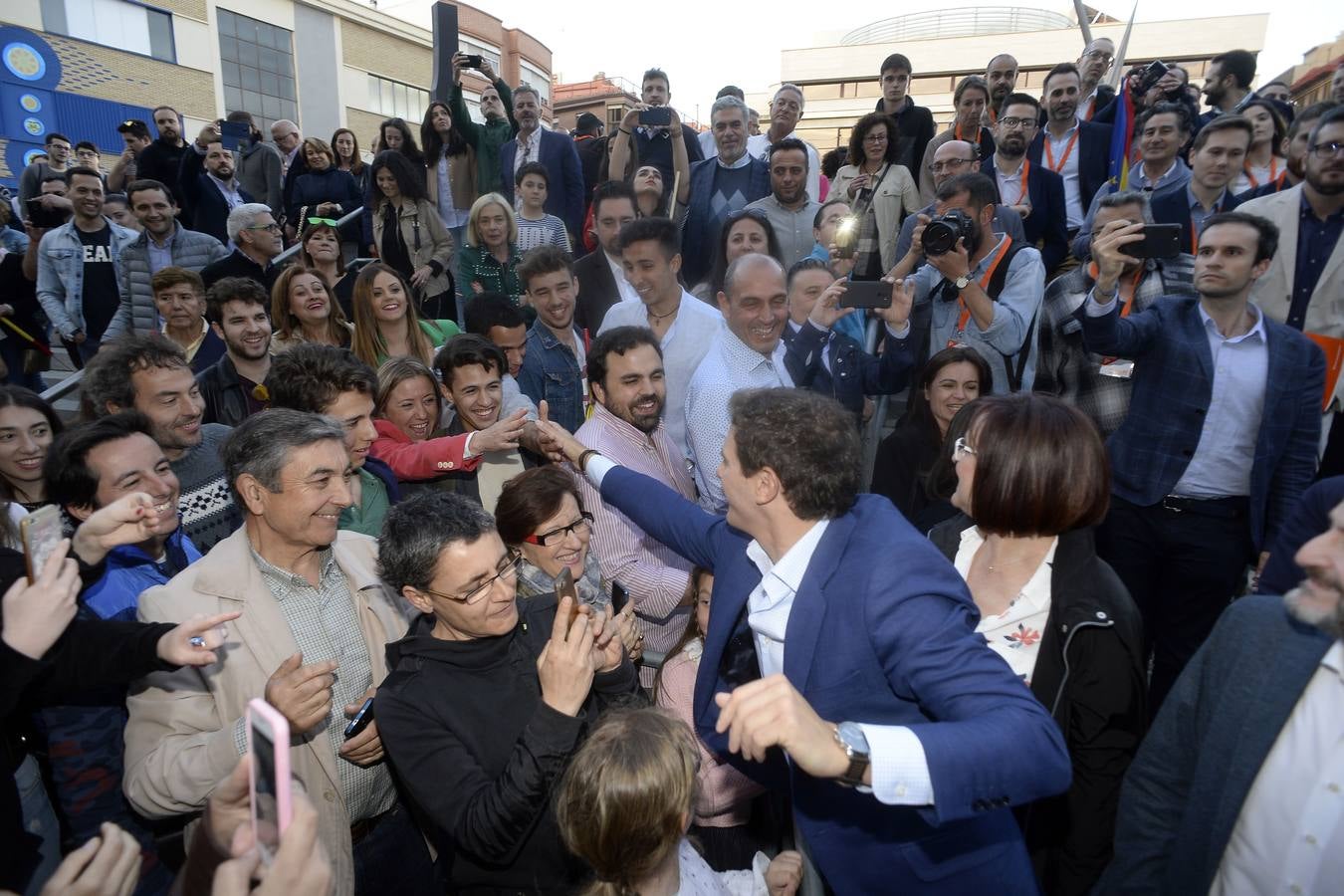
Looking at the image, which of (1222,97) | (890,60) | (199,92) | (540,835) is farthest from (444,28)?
(199,92)

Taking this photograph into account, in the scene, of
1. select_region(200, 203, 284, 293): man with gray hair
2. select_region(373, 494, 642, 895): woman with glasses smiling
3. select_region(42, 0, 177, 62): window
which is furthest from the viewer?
select_region(42, 0, 177, 62): window

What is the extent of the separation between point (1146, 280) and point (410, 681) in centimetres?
387

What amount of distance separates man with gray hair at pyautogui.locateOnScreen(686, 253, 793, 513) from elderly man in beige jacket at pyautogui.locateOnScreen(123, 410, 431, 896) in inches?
56.6

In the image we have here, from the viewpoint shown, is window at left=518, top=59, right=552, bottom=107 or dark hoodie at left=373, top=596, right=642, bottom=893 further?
window at left=518, top=59, right=552, bottom=107

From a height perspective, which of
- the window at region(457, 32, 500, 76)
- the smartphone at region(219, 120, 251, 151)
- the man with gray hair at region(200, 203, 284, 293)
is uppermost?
the window at region(457, 32, 500, 76)

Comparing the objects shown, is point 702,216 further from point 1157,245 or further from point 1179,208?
point 1157,245

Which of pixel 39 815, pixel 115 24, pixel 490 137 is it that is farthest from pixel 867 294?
pixel 115 24

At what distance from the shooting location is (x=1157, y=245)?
9.88ft

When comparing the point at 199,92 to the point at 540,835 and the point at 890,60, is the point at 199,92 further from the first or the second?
the point at 540,835

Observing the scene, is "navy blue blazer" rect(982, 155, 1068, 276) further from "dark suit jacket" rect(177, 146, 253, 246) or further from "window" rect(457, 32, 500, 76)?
"window" rect(457, 32, 500, 76)

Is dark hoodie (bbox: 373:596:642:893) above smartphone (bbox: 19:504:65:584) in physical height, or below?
below

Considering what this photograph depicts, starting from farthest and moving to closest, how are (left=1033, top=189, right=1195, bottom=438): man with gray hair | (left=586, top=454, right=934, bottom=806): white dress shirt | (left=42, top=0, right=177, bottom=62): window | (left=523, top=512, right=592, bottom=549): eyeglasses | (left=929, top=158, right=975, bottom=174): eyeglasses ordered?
(left=42, top=0, right=177, bottom=62): window
(left=929, top=158, right=975, bottom=174): eyeglasses
(left=1033, top=189, right=1195, bottom=438): man with gray hair
(left=523, top=512, right=592, bottom=549): eyeglasses
(left=586, top=454, right=934, bottom=806): white dress shirt

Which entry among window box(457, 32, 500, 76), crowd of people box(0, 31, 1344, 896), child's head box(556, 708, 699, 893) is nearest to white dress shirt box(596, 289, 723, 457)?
crowd of people box(0, 31, 1344, 896)

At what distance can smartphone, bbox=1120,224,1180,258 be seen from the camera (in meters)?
2.99
